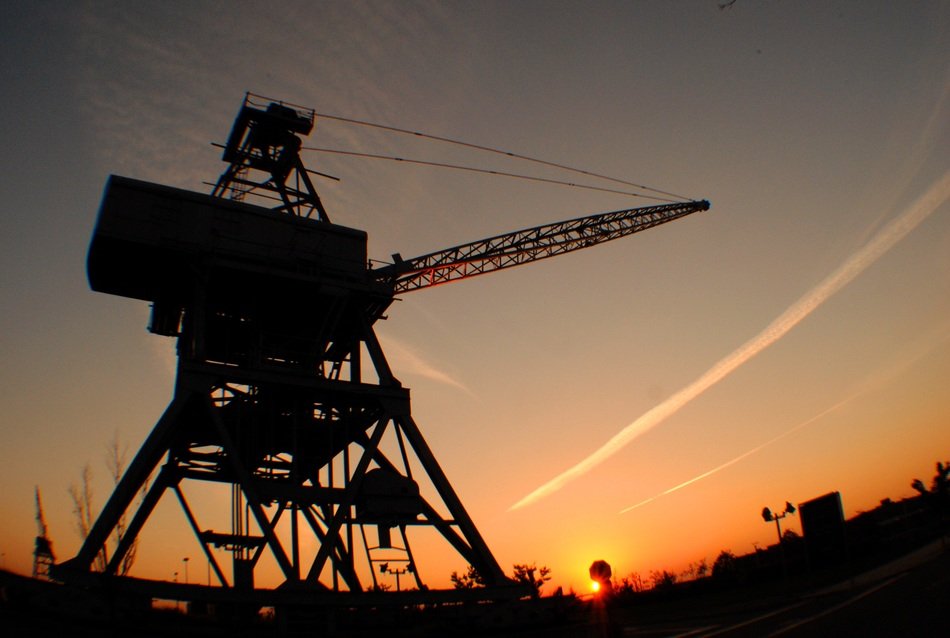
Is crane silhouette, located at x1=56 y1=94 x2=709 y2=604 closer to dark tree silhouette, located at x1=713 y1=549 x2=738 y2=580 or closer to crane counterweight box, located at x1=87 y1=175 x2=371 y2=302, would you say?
crane counterweight box, located at x1=87 y1=175 x2=371 y2=302

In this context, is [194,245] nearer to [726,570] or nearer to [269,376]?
[269,376]

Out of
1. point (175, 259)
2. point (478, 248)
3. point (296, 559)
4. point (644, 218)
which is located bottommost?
point (296, 559)

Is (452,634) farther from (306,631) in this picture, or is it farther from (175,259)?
(175,259)

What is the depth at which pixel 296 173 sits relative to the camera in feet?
108

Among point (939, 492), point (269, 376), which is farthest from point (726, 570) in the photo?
point (269, 376)

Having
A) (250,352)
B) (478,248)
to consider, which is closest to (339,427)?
(250,352)

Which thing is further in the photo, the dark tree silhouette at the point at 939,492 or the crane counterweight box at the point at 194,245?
the dark tree silhouette at the point at 939,492

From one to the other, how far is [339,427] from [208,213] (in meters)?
9.47

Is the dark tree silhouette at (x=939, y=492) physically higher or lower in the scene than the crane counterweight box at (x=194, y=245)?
lower

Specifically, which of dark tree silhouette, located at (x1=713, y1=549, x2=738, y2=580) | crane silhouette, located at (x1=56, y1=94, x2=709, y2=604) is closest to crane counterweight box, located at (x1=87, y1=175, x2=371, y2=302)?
crane silhouette, located at (x1=56, y1=94, x2=709, y2=604)

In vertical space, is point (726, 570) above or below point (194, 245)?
below

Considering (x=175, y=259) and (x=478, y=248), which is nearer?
(x=175, y=259)

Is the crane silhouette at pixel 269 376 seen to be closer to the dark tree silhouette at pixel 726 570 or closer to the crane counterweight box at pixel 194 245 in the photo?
the crane counterweight box at pixel 194 245

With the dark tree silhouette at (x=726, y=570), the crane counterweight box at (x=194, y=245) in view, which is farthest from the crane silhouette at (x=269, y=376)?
the dark tree silhouette at (x=726, y=570)
